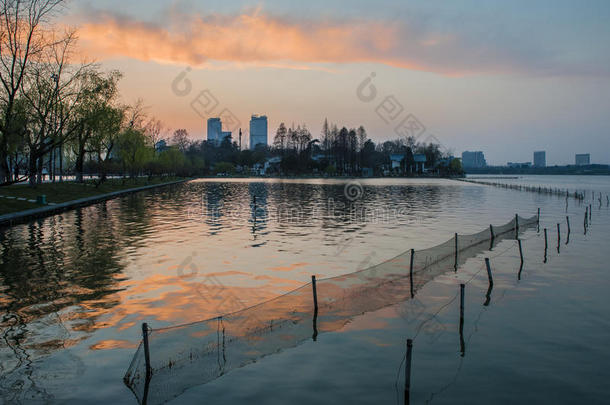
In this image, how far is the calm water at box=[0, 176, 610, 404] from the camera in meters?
11.1

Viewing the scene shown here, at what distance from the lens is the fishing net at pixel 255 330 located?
36.2 feet

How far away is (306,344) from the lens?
1351 cm

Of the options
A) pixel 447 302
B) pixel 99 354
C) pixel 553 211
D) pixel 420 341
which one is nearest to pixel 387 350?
pixel 420 341

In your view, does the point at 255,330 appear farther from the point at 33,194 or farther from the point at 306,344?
the point at 33,194

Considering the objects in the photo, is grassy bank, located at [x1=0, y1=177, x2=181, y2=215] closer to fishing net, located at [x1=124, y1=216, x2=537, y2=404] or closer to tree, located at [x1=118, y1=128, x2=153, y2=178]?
tree, located at [x1=118, y1=128, x2=153, y2=178]

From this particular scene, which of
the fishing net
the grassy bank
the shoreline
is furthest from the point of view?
the grassy bank

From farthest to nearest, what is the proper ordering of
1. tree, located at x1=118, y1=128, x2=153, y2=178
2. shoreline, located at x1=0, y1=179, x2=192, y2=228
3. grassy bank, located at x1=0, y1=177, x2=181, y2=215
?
tree, located at x1=118, y1=128, x2=153, y2=178 < grassy bank, located at x1=0, y1=177, x2=181, y2=215 < shoreline, located at x1=0, y1=179, x2=192, y2=228

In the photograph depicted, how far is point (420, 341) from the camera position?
13.9 meters

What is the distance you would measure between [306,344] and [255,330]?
4.87 ft

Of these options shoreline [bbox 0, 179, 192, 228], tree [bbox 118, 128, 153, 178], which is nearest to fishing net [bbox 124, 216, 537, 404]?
shoreline [bbox 0, 179, 192, 228]

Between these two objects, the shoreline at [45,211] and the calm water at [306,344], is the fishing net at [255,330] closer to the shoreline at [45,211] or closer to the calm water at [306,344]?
the calm water at [306,344]

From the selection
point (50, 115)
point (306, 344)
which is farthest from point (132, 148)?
point (306, 344)

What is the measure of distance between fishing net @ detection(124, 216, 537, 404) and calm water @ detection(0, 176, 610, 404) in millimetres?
436

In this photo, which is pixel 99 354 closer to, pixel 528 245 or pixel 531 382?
pixel 531 382
